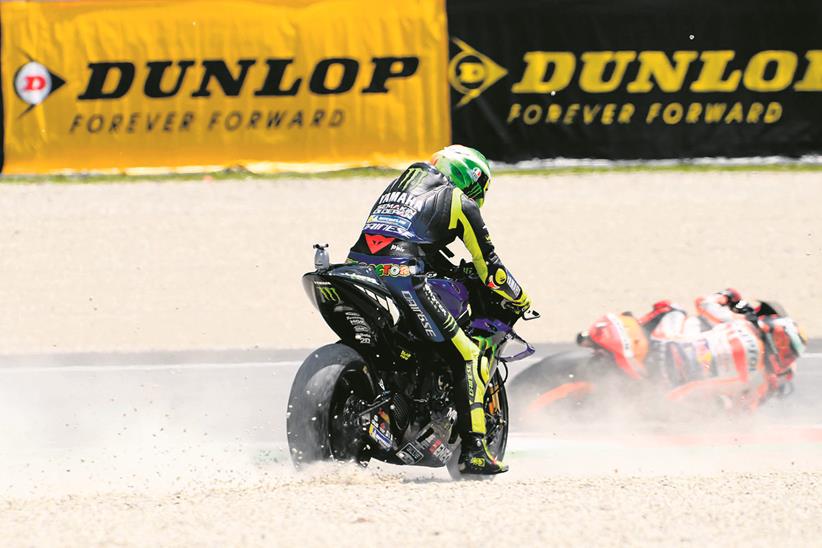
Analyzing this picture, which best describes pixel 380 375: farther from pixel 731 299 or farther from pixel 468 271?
pixel 731 299

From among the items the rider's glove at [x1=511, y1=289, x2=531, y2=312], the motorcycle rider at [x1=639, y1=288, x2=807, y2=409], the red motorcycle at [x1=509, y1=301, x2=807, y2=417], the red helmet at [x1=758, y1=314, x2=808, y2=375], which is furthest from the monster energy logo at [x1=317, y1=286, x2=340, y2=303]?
the red helmet at [x1=758, y1=314, x2=808, y2=375]

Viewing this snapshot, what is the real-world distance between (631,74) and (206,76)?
199 inches

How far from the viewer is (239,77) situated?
1778 cm

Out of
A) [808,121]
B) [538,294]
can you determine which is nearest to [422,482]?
[538,294]

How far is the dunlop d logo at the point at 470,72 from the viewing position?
17875 mm

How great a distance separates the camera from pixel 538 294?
40.1 feet

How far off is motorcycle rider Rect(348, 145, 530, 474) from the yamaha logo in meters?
12.0

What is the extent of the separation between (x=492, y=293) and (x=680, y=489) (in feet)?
4.10

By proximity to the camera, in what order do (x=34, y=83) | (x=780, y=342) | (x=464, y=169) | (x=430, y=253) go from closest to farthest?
(x=430, y=253)
(x=464, y=169)
(x=780, y=342)
(x=34, y=83)

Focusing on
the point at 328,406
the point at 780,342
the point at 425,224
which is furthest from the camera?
the point at 780,342

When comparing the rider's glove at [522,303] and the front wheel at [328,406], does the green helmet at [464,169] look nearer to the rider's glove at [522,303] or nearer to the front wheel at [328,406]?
the rider's glove at [522,303]

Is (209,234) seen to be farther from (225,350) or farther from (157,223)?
(225,350)

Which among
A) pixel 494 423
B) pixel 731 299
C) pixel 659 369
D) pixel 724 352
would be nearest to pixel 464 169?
pixel 494 423

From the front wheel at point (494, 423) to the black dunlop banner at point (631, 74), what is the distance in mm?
11088
